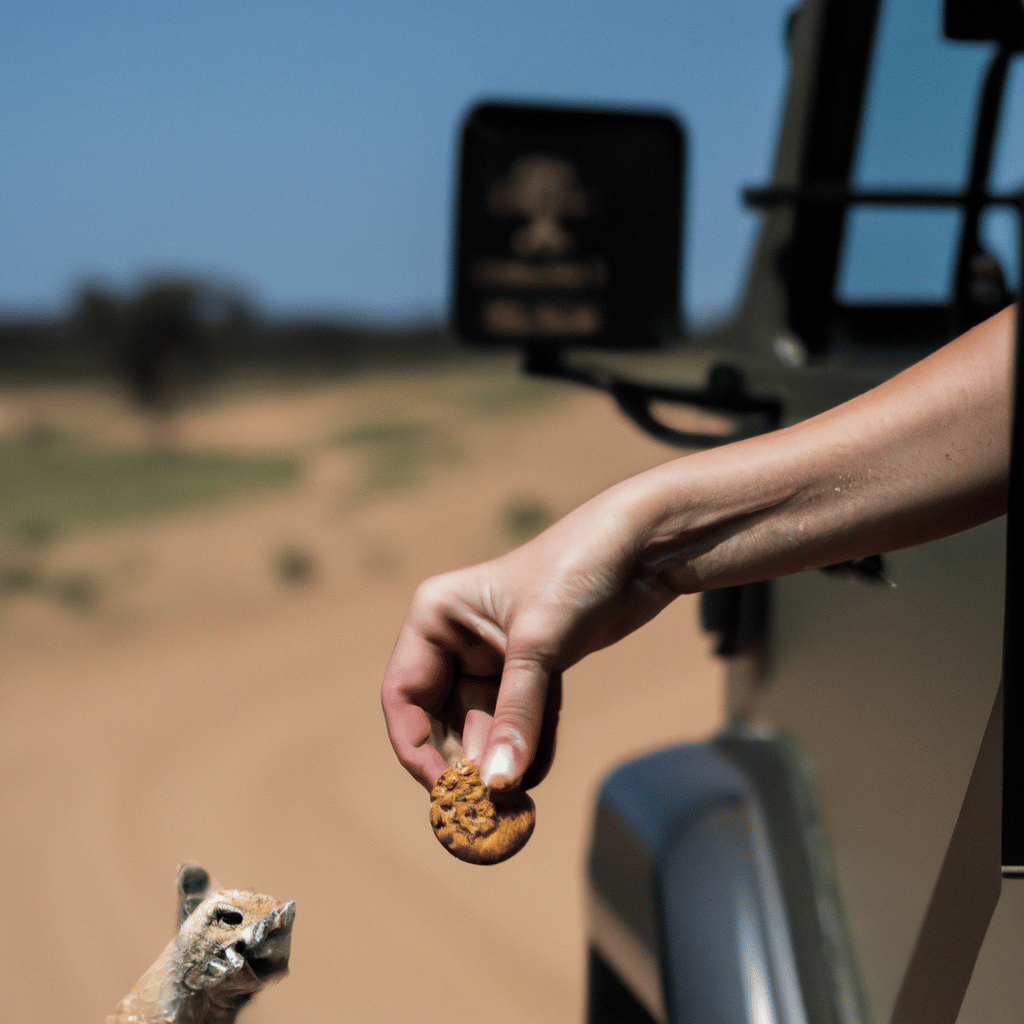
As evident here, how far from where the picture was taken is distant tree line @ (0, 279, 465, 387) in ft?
100

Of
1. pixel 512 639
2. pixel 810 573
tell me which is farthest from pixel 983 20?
pixel 512 639

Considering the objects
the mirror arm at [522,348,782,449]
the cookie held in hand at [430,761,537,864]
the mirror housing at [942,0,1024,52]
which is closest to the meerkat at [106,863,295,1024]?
the cookie held in hand at [430,761,537,864]

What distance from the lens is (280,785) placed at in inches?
265

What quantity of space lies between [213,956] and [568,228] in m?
1.47

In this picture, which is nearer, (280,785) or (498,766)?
(498,766)

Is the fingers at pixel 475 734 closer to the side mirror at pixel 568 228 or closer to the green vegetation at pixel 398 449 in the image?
the side mirror at pixel 568 228

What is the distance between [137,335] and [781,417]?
31.8m

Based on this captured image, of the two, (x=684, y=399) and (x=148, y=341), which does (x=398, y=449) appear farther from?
(x=684, y=399)

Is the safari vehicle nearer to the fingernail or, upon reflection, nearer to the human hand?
the human hand

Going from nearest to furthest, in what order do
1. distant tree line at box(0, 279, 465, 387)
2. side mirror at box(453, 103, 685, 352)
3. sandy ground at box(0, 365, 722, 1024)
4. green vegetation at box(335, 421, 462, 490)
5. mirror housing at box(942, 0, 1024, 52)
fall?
mirror housing at box(942, 0, 1024, 52), side mirror at box(453, 103, 685, 352), sandy ground at box(0, 365, 722, 1024), green vegetation at box(335, 421, 462, 490), distant tree line at box(0, 279, 465, 387)

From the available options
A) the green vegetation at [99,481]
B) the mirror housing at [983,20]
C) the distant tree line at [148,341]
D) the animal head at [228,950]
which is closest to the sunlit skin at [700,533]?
the animal head at [228,950]

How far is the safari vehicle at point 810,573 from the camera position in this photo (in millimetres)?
1408

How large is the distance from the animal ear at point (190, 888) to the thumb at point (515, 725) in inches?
12.0

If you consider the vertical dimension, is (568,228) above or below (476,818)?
above
